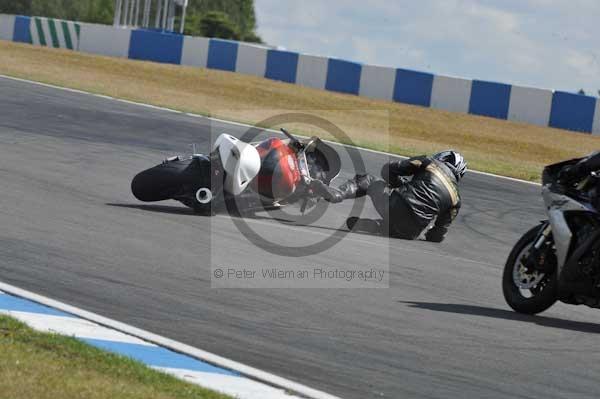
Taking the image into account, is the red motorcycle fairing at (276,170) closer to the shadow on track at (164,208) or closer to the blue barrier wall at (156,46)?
the shadow on track at (164,208)

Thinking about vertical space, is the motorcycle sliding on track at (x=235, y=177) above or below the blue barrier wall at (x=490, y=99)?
below

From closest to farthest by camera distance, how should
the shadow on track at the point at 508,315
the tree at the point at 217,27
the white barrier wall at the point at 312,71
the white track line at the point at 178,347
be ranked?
the white track line at the point at 178,347, the shadow on track at the point at 508,315, the white barrier wall at the point at 312,71, the tree at the point at 217,27

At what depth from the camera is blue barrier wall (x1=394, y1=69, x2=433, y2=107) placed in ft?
106

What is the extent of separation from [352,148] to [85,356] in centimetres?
1495

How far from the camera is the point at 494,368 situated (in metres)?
6.31

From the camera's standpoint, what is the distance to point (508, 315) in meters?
8.05

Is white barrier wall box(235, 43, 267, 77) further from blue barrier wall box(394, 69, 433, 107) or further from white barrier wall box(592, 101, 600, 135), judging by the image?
white barrier wall box(592, 101, 600, 135)

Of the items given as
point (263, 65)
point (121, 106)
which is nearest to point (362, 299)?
point (121, 106)

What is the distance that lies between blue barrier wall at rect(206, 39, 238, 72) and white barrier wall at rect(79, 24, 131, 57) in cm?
409

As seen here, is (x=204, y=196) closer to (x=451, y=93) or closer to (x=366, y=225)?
(x=366, y=225)

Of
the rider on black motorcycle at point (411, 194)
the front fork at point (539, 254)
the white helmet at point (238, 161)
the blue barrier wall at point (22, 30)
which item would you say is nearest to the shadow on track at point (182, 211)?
the rider on black motorcycle at point (411, 194)

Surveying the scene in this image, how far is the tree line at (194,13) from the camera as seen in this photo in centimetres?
8562

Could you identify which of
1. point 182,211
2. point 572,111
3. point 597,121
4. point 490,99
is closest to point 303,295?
point 182,211

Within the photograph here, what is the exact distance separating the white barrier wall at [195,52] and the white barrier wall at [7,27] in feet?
29.7
